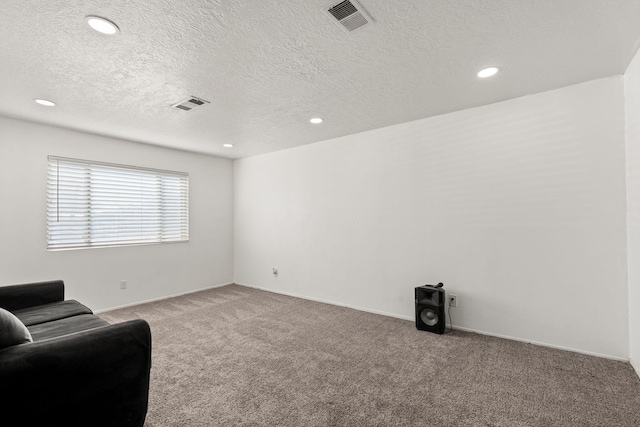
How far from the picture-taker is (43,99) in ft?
9.57

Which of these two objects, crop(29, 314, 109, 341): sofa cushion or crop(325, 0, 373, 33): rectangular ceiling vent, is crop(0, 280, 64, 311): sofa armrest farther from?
crop(325, 0, 373, 33): rectangular ceiling vent

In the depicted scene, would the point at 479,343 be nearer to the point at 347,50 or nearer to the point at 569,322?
the point at 569,322

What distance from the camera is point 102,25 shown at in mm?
1827

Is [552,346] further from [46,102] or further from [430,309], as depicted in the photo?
[46,102]

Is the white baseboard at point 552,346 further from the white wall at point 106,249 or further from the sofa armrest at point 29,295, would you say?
the white wall at point 106,249

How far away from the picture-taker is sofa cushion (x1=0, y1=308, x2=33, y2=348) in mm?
1410

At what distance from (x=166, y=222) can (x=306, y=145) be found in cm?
266

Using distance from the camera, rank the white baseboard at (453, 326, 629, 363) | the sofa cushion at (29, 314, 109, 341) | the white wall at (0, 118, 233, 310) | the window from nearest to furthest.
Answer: the sofa cushion at (29, 314, 109, 341) < the white baseboard at (453, 326, 629, 363) < the white wall at (0, 118, 233, 310) < the window

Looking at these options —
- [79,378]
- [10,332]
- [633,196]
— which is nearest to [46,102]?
[10,332]

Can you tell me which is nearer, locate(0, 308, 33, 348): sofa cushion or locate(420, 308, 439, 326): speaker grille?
locate(0, 308, 33, 348): sofa cushion

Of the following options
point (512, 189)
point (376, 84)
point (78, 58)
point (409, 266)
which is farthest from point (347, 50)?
point (409, 266)

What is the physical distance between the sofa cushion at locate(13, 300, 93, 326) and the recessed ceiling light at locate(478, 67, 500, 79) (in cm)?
386

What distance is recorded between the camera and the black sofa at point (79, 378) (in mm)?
1302

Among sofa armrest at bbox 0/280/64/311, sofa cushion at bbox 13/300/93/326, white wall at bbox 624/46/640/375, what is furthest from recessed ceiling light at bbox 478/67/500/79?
sofa armrest at bbox 0/280/64/311
